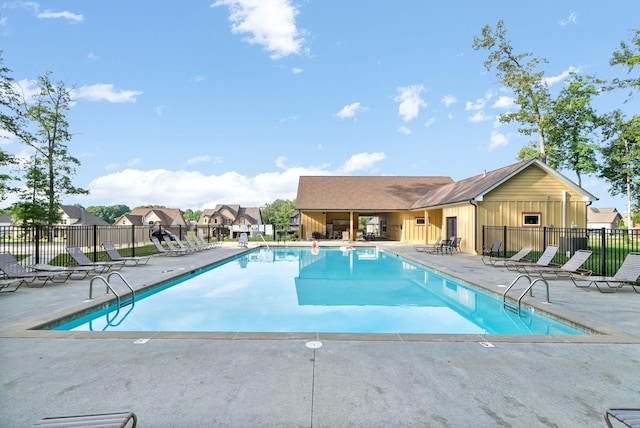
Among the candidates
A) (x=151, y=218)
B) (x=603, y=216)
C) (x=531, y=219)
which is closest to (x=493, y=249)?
(x=531, y=219)

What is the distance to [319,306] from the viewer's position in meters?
7.96

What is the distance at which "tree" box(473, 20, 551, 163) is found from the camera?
88.6 feet

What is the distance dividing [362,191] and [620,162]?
874 inches

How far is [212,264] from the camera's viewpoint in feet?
43.8

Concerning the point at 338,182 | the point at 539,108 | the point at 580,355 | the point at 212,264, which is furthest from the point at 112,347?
the point at 539,108

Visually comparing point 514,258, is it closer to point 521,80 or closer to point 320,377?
point 320,377

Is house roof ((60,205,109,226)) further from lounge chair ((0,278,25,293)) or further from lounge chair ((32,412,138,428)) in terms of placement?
lounge chair ((32,412,138,428))

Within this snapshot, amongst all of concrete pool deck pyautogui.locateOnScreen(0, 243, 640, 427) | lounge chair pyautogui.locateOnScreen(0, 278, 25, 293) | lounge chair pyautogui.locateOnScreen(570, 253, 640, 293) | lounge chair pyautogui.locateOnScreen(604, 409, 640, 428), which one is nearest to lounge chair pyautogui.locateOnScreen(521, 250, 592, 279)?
lounge chair pyautogui.locateOnScreen(570, 253, 640, 293)

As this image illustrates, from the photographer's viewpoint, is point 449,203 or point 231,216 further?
point 231,216

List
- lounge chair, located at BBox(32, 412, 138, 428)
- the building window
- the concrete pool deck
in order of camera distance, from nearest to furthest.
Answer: lounge chair, located at BBox(32, 412, 138, 428) < the concrete pool deck < the building window

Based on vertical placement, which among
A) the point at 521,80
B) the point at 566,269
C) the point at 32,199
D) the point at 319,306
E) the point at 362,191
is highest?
the point at 521,80

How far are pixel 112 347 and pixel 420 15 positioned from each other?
1982 centimetres

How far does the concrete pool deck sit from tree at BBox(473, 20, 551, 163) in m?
27.5

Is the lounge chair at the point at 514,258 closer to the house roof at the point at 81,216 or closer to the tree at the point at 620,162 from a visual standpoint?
the tree at the point at 620,162
